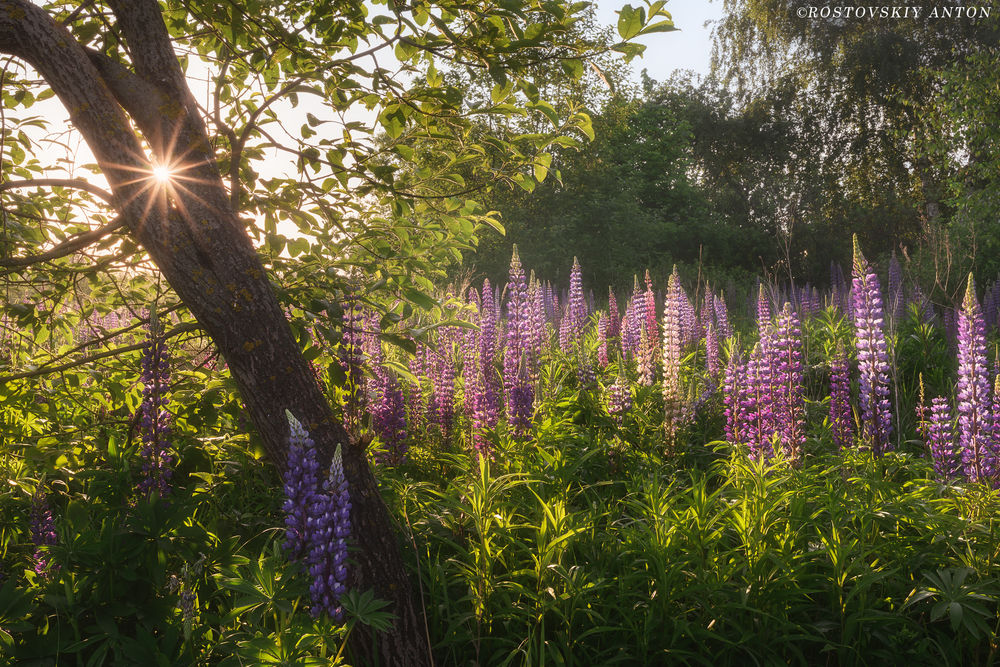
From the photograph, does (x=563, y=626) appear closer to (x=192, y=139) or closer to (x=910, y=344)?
(x=192, y=139)

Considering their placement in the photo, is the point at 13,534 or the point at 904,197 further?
the point at 904,197

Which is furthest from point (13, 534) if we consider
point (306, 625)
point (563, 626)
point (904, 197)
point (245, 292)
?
point (904, 197)

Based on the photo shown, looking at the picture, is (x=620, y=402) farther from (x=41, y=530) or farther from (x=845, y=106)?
(x=845, y=106)

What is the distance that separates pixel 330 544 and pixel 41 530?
1.68 metres

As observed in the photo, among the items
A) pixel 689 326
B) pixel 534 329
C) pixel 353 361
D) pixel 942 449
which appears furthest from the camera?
pixel 689 326

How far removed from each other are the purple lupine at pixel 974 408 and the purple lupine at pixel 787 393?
1.00 m

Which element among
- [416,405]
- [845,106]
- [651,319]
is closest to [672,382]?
[416,405]

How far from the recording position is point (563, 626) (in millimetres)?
3100

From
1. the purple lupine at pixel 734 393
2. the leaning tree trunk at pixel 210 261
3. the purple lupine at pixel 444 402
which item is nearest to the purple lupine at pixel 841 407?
the purple lupine at pixel 734 393

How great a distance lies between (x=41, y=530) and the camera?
291 centimetres

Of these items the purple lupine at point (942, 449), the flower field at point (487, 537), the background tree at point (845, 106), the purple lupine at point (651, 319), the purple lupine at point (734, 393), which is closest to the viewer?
the flower field at point (487, 537)

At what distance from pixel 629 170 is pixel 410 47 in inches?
1093

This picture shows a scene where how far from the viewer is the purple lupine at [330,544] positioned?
2172 mm

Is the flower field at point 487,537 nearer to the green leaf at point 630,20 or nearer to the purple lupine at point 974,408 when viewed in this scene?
the purple lupine at point 974,408
